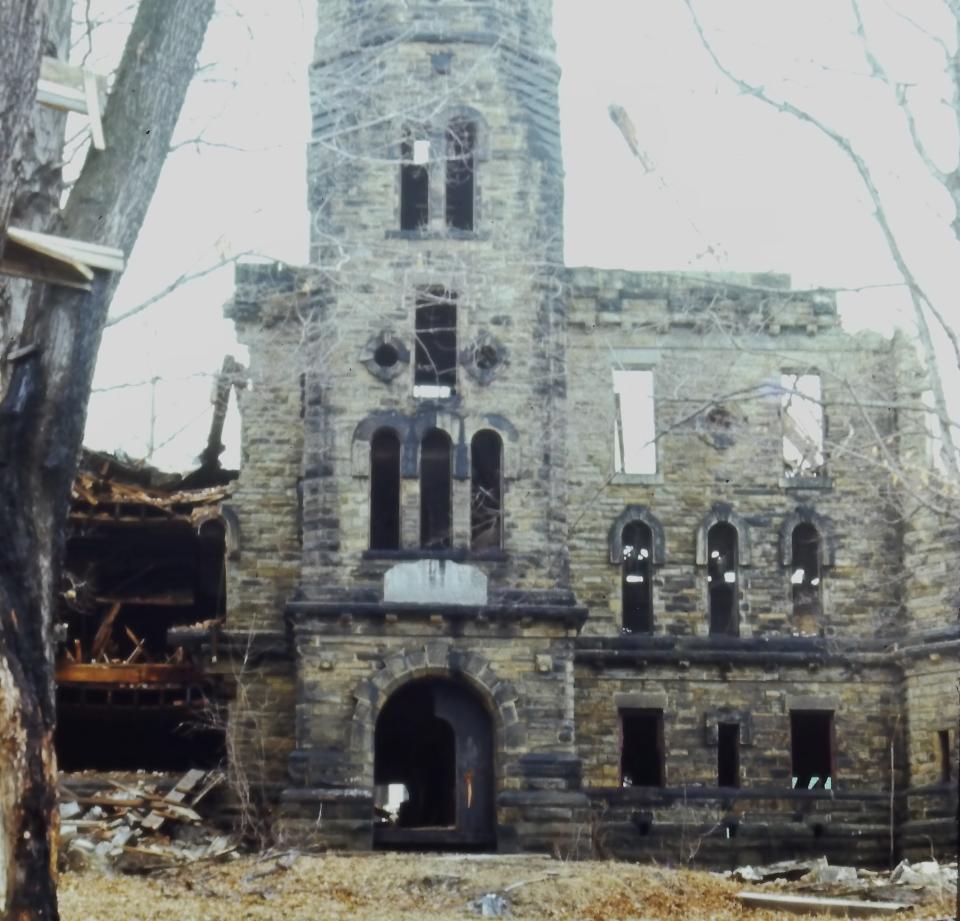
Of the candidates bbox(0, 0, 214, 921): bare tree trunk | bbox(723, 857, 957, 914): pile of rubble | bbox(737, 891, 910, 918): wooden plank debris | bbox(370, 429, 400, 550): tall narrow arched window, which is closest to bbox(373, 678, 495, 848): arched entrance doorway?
bbox(370, 429, 400, 550): tall narrow arched window

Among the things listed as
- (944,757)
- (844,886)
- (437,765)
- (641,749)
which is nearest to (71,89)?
(844,886)

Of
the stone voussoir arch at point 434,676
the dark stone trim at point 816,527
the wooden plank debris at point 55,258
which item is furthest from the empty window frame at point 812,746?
the wooden plank debris at point 55,258

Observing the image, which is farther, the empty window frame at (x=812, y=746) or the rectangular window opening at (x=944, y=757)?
the empty window frame at (x=812, y=746)

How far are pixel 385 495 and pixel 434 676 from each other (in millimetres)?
3411

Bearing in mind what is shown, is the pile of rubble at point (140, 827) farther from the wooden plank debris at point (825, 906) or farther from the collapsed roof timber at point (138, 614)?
the wooden plank debris at point (825, 906)

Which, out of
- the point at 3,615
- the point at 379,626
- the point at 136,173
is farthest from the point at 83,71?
the point at 379,626

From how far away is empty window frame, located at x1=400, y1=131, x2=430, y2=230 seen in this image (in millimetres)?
29766

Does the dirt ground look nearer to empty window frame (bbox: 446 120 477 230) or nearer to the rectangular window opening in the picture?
the rectangular window opening

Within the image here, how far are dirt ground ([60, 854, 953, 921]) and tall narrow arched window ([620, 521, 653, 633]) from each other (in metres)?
7.41

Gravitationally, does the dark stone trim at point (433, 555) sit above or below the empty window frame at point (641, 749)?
above

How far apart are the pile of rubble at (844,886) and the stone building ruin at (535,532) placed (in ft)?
9.44

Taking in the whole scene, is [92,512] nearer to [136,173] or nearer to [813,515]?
[813,515]

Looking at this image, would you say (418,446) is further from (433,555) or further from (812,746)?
(812,746)

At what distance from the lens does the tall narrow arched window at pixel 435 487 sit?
1121 inches
